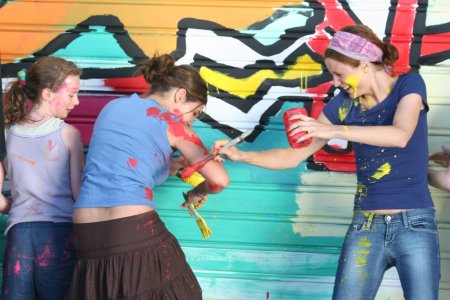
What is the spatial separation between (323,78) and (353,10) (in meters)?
0.48

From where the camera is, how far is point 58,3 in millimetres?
4777

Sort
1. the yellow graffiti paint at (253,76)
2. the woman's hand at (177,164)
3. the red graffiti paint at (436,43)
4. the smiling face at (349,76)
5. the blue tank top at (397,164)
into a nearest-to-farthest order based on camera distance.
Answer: the blue tank top at (397,164) → the smiling face at (349,76) → the woman's hand at (177,164) → the red graffiti paint at (436,43) → the yellow graffiti paint at (253,76)

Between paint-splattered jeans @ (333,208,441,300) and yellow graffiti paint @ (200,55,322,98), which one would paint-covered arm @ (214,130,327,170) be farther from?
yellow graffiti paint @ (200,55,322,98)

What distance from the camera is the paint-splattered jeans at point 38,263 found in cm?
378

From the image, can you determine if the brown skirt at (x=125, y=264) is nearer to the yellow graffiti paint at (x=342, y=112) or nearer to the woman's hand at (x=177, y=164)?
the woman's hand at (x=177, y=164)

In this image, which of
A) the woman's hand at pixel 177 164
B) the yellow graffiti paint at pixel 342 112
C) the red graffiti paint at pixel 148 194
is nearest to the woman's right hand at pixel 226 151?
the red graffiti paint at pixel 148 194

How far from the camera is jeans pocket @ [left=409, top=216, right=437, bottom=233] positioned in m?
3.53

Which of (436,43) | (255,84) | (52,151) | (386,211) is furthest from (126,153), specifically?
(436,43)

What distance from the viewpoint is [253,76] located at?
4.70 m

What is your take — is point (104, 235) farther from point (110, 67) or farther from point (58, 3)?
point (58, 3)

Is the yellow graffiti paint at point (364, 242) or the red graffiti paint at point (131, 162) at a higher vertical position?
the red graffiti paint at point (131, 162)

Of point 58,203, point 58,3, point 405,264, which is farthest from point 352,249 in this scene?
point 58,3

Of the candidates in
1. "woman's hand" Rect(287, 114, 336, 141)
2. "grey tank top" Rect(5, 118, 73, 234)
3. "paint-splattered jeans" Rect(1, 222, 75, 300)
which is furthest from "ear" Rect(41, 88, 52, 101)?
"woman's hand" Rect(287, 114, 336, 141)

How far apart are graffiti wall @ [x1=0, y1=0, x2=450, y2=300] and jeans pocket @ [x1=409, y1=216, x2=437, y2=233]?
1083mm
